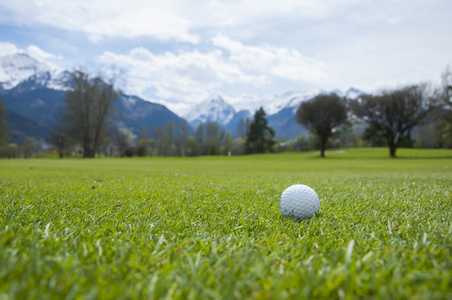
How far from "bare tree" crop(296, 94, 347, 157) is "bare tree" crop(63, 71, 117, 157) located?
92.1 ft

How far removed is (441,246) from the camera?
1.41 m

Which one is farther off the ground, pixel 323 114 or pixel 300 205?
pixel 323 114

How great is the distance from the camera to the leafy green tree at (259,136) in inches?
2253

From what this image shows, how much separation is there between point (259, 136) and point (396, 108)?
2908 cm

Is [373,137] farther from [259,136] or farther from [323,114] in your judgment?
[323,114]

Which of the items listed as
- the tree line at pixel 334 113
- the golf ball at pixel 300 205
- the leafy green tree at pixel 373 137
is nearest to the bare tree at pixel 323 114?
the tree line at pixel 334 113

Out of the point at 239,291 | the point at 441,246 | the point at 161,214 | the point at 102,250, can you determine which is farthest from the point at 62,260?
the point at 441,246

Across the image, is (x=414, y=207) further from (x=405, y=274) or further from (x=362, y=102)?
(x=362, y=102)

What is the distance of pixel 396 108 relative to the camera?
107 feet

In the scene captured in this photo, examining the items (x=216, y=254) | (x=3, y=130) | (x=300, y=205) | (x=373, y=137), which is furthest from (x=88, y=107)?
(x=373, y=137)

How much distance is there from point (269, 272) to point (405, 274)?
58 centimetres

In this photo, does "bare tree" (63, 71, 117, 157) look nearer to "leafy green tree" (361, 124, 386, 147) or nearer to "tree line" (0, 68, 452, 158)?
"tree line" (0, 68, 452, 158)

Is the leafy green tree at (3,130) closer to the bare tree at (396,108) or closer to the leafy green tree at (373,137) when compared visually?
the bare tree at (396,108)

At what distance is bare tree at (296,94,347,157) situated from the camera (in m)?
36.4
